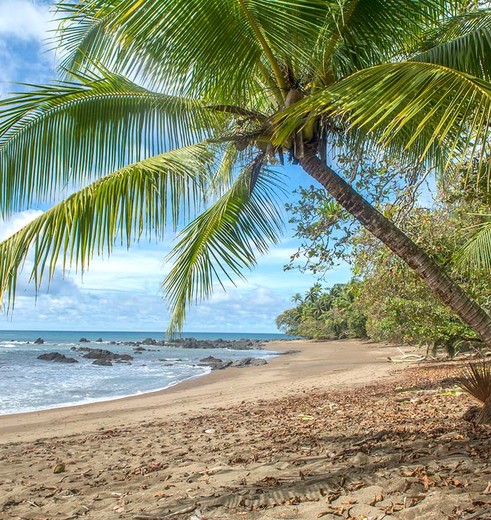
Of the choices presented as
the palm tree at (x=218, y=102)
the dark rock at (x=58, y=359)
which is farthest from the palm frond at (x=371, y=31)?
the dark rock at (x=58, y=359)

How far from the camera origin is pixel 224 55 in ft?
12.4

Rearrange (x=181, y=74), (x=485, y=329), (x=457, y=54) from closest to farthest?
(x=457, y=54) < (x=485, y=329) < (x=181, y=74)

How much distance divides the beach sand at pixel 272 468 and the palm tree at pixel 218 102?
4.02 feet

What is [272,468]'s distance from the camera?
439cm

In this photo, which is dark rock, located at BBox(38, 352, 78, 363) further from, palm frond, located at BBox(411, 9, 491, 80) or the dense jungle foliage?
palm frond, located at BBox(411, 9, 491, 80)

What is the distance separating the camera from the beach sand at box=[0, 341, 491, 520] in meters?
3.43

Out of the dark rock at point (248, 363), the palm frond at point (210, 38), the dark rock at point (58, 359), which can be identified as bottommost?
the dark rock at point (58, 359)

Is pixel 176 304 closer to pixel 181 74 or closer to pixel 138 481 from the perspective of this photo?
pixel 138 481

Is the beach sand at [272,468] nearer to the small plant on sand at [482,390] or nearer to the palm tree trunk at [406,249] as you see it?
the small plant on sand at [482,390]

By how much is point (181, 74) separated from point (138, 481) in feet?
11.8

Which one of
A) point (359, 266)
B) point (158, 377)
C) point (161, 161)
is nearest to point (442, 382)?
point (359, 266)

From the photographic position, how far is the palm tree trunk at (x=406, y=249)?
137 inches

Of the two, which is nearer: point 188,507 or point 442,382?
point 188,507

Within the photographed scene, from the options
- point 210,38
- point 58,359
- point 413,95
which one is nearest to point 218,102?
point 210,38
